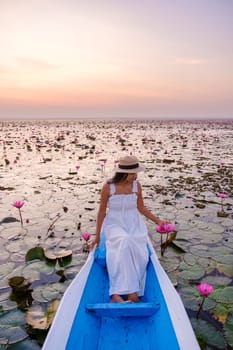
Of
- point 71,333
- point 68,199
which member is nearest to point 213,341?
point 71,333

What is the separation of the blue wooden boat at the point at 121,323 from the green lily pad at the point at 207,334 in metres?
0.59

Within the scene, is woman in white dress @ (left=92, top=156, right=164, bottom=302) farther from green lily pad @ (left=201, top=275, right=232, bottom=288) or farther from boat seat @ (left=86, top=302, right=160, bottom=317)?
green lily pad @ (left=201, top=275, right=232, bottom=288)

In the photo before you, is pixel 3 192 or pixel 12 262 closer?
pixel 12 262

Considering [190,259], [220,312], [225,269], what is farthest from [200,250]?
[220,312]

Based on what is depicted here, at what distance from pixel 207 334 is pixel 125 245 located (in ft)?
4.12

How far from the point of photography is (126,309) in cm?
251

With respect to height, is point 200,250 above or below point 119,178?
below

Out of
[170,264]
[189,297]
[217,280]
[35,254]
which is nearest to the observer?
[189,297]

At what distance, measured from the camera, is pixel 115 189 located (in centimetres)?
343

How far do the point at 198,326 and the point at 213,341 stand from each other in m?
0.22

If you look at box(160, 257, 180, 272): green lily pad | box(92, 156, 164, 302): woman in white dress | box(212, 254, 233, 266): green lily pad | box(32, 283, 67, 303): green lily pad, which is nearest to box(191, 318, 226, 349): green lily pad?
box(92, 156, 164, 302): woman in white dress

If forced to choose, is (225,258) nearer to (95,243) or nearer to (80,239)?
(95,243)

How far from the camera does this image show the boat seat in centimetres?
251

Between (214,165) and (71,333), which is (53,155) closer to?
(214,165)
